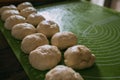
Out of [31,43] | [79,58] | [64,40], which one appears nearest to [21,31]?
[31,43]

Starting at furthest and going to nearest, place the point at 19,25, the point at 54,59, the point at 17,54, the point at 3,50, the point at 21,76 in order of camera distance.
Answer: the point at 3,50
the point at 21,76
the point at 19,25
the point at 17,54
the point at 54,59

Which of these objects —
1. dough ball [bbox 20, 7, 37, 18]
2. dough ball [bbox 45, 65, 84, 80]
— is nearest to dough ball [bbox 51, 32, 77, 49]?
dough ball [bbox 45, 65, 84, 80]

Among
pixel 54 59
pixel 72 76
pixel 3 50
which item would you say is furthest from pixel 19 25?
pixel 3 50

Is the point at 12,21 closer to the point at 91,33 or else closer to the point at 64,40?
the point at 64,40

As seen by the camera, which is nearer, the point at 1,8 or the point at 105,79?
the point at 105,79

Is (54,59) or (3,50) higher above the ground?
(54,59)

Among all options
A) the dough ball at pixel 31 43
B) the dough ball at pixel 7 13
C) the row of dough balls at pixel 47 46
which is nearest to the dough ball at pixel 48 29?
the row of dough balls at pixel 47 46

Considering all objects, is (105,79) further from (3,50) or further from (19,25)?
(3,50)
